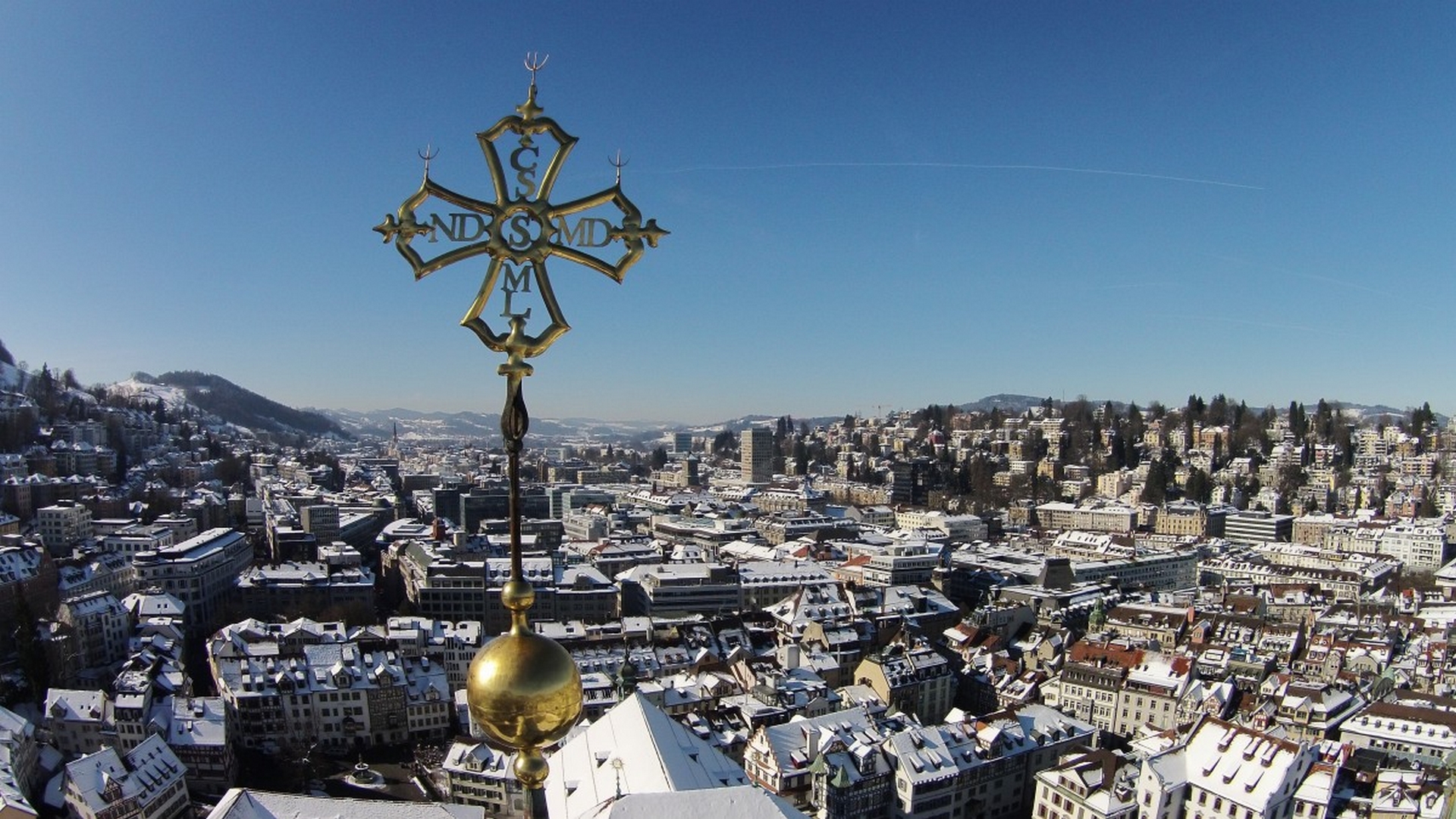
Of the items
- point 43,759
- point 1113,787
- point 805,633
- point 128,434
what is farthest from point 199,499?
point 1113,787

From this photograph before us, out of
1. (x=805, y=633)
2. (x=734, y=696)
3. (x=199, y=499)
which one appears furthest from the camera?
(x=199, y=499)

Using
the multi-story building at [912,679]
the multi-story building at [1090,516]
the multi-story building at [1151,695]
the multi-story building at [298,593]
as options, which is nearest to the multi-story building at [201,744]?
the multi-story building at [298,593]

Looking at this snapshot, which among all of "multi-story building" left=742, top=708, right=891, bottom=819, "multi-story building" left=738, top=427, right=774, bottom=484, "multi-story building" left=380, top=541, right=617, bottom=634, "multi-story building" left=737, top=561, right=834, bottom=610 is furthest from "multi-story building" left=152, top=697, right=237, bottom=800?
"multi-story building" left=738, top=427, right=774, bottom=484

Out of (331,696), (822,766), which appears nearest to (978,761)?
(822,766)

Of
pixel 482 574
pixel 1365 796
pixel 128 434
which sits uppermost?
pixel 128 434

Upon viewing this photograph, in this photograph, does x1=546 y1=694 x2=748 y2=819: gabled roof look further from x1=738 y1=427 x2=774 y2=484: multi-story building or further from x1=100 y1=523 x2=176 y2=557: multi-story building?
x1=738 y1=427 x2=774 y2=484: multi-story building

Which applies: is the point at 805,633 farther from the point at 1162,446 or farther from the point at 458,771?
the point at 1162,446
